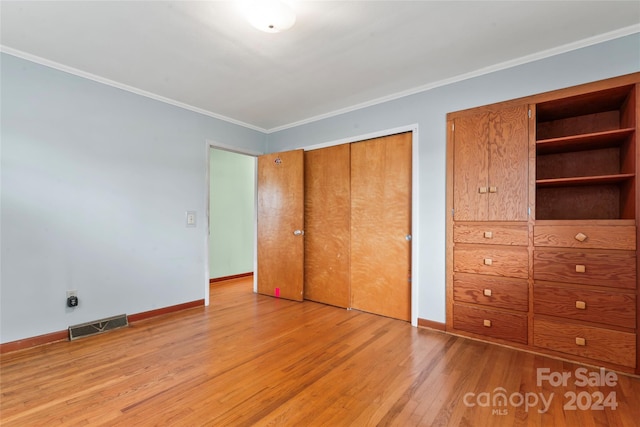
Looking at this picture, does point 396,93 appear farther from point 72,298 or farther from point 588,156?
point 72,298

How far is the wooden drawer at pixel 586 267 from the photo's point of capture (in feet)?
6.88

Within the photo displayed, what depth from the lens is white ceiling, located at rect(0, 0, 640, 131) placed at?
1.94 m

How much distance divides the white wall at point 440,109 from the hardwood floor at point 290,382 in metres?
0.63

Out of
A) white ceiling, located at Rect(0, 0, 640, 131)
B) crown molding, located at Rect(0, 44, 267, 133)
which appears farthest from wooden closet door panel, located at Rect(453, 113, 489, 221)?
crown molding, located at Rect(0, 44, 267, 133)

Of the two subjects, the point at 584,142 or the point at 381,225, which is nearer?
the point at 584,142

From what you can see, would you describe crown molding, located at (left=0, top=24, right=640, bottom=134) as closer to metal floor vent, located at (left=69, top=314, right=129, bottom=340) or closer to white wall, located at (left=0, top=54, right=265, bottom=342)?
white wall, located at (left=0, top=54, right=265, bottom=342)

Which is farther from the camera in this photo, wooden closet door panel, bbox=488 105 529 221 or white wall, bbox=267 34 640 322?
wooden closet door panel, bbox=488 105 529 221

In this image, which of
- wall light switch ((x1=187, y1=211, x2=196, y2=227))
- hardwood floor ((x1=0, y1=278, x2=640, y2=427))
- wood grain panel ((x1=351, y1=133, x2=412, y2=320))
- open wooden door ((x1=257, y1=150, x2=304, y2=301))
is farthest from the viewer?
open wooden door ((x1=257, y1=150, x2=304, y2=301))

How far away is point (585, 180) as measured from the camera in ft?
7.42

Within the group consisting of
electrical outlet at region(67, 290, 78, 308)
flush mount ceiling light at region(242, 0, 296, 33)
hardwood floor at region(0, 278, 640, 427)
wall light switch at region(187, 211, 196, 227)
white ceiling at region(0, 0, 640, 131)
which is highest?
white ceiling at region(0, 0, 640, 131)

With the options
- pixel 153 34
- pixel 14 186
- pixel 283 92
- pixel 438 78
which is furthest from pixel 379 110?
pixel 14 186

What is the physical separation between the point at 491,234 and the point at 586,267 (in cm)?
66

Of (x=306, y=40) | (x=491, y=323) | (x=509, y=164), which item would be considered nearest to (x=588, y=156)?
(x=509, y=164)

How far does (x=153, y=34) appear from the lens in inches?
86.4
